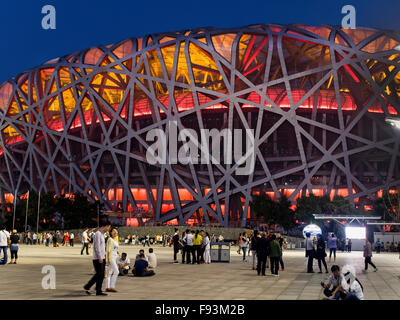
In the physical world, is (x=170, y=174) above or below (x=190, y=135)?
below

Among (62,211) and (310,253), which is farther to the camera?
(62,211)

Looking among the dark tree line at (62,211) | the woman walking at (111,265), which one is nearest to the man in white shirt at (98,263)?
the woman walking at (111,265)

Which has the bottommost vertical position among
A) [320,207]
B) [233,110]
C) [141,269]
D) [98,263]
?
[141,269]

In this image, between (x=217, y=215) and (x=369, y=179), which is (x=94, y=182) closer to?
(x=217, y=215)

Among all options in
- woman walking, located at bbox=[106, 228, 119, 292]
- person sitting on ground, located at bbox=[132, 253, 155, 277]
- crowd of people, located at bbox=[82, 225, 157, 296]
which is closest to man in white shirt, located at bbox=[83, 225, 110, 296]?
crowd of people, located at bbox=[82, 225, 157, 296]

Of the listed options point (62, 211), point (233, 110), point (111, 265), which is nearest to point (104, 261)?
point (111, 265)

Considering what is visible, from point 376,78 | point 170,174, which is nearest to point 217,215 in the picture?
point 170,174

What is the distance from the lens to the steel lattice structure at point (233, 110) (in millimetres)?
66875

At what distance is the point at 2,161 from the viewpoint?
8981 cm
